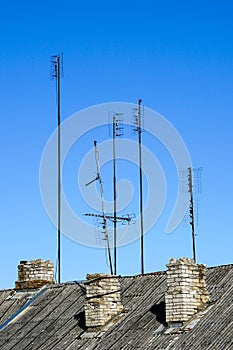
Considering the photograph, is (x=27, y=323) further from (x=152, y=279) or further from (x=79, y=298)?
(x=152, y=279)

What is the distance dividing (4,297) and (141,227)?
20.1 feet

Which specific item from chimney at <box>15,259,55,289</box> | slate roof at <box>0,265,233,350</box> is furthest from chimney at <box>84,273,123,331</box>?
chimney at <box>15,259,55,289</box>

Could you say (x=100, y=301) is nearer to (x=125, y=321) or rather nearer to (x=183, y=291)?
(x=125, y=321)

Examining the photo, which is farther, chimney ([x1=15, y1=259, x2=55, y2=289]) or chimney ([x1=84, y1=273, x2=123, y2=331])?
chimney ([x1=15, y1=259, x2=55, y2=289])

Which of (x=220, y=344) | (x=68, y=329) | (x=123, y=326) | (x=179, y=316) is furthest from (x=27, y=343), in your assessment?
(x=220, y=344)

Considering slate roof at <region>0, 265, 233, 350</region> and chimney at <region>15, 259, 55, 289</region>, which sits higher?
chimney at <region>15, 259, 55, 289</region>

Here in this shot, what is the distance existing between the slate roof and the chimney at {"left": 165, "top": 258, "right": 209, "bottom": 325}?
0.34 m

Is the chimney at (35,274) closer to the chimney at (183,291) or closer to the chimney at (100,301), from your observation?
the chimney at (100,301)

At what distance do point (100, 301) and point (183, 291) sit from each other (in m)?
3.65

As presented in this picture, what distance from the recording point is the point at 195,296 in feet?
97.5

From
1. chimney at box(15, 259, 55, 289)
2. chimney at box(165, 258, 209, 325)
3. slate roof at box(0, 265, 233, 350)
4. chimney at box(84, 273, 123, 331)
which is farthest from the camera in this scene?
chimney at box(15, 259, 55, 289)

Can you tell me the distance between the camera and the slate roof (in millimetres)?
28391

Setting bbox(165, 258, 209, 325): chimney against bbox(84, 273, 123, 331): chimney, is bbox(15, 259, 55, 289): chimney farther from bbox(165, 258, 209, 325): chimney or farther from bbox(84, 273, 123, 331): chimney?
bbox(165, 258, 209, 325): chimney

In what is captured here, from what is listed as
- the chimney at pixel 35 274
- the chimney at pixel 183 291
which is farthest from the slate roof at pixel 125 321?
the chimney at pixel 35 274
